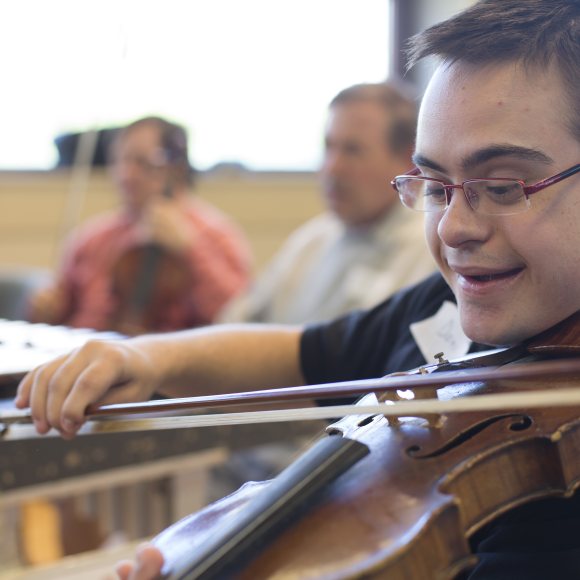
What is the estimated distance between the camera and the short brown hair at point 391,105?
2205 mm

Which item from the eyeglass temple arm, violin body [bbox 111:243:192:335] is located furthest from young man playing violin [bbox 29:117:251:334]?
the eyeglass temple arm

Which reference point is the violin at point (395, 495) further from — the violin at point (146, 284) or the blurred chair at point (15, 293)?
the blurred chair at point (15, 293)

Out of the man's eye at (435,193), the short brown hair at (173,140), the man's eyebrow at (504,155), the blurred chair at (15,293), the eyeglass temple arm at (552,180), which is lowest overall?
the blurred chair at (15,293)

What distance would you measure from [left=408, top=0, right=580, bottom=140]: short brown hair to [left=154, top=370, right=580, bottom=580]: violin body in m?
0.27

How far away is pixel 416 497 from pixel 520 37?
407mm

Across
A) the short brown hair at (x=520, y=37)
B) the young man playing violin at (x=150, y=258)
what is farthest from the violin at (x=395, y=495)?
the young man playing violin at (x=150, y=258)

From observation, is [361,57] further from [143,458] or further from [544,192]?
[544,192]

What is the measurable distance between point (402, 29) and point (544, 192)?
10.4ft

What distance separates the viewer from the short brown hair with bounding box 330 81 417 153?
221cm

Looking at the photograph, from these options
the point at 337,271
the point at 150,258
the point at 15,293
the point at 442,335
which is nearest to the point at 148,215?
the point at 150,258

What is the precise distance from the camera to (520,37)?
0.73m

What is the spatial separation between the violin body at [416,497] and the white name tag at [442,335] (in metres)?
0.18

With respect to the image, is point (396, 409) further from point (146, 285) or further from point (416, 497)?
point (146, 285)

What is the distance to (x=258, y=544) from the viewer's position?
571mm
